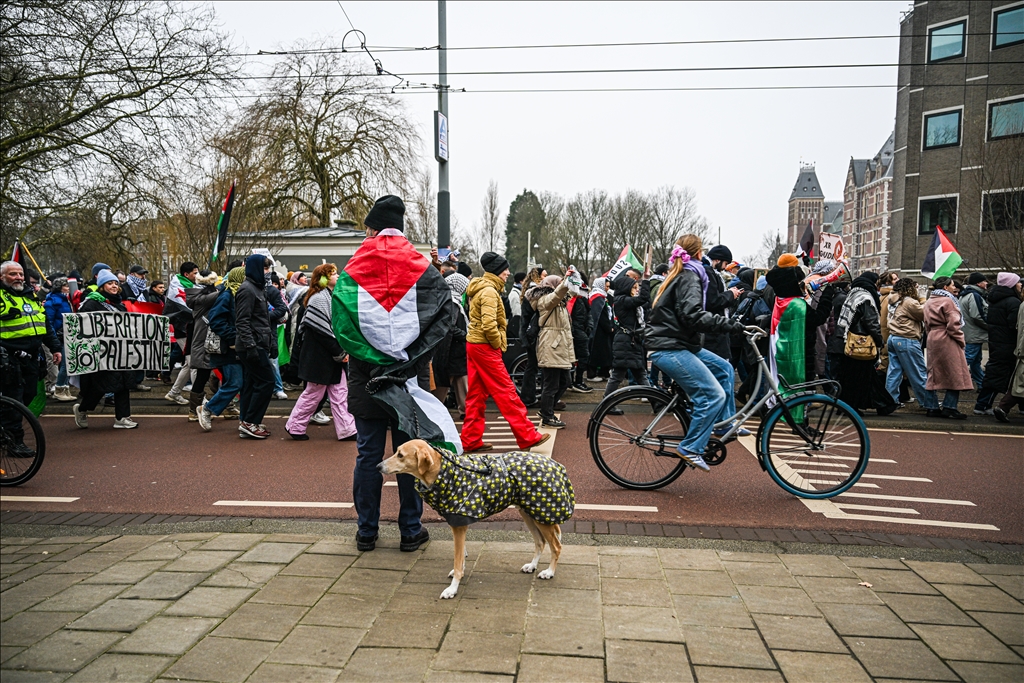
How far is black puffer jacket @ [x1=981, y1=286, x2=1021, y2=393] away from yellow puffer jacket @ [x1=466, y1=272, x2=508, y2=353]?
7.33m

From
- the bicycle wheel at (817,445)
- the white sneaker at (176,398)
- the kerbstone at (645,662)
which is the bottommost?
the kerbstone at (645,662)

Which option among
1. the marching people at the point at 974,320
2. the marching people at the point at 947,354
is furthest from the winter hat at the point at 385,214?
the marching people at the point at 974,320

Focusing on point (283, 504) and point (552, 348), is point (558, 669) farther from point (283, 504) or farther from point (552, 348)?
point (552, 348)

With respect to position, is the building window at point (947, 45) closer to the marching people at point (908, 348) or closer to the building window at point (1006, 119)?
the building window at point (1006, 119)

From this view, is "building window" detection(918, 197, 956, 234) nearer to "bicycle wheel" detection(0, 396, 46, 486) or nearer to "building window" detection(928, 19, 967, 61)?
"building window" detection(928, 19, 967, 61)

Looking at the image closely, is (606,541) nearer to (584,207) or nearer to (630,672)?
(630,672)

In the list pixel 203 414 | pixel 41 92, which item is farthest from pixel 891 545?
pixel 41 92

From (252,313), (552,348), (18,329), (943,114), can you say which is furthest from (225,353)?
(943,114)

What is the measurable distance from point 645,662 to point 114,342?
8.39 m

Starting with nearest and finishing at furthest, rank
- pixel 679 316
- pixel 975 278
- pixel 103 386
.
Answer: pixel 679 316 → pixel 103 386 → pixel 975 278

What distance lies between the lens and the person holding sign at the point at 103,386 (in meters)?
9.28

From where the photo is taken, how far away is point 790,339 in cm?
857

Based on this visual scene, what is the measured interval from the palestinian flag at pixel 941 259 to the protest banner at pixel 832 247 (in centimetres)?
151

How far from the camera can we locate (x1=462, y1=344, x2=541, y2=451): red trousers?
24.1ft
